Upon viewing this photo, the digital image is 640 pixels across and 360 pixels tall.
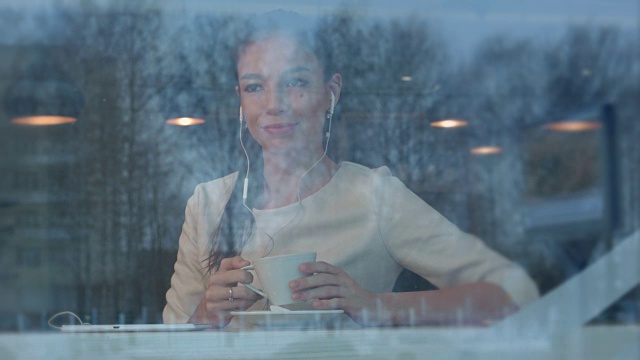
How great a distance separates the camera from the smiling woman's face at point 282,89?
6.27 ft

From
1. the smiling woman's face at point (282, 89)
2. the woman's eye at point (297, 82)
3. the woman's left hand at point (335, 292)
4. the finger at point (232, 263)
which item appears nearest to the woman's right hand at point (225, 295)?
the finger at point (232, 263)

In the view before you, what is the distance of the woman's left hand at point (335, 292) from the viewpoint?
74.4 inches

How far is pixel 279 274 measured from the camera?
1.88m

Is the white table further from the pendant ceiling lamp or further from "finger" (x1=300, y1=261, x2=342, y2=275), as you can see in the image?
the pendant ceiling lamp

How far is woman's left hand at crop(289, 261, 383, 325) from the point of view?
189cm

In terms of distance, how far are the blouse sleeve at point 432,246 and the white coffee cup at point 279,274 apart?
8.0 inches

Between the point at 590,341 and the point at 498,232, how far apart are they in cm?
34

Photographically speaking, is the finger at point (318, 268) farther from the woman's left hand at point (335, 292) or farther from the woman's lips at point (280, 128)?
the woman's lips at point (280, 128)

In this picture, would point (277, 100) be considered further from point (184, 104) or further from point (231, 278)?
point (231, 278)

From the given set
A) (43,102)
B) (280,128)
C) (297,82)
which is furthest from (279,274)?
(43,102)

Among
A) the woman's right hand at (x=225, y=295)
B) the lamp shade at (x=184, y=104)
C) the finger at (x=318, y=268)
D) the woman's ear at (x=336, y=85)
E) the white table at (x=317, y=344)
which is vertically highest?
the woman's ear at (x=336, y=85)

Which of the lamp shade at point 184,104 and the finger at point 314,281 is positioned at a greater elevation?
the lamp shade at point 184,104

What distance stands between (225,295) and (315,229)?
24cm

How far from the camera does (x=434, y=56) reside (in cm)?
196
